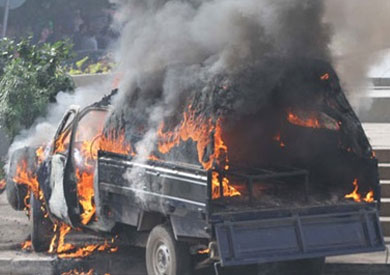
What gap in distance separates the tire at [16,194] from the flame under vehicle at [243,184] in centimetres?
130

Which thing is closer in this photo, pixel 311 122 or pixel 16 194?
pixel 311 122

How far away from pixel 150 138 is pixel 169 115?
1.02 ft

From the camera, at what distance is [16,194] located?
10.9 metres

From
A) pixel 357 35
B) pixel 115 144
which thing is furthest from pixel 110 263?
pixel 357 35

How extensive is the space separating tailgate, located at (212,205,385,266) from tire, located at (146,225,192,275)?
764 millimetres

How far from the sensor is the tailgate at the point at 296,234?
24.7 feet

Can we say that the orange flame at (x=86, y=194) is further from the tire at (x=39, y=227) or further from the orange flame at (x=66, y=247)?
the tire at (x=39, y=227)

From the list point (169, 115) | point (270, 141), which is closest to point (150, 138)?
point (169, 115)

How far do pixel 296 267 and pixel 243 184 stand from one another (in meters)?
1.01

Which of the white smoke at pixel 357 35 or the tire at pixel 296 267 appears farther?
the white smoke at pixel 357 35

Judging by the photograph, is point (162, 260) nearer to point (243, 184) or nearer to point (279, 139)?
point (243, 184)

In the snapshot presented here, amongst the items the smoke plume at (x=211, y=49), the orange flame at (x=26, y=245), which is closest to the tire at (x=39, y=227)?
the orange flame at (x=26, y=245)

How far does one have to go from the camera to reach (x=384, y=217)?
1073cm

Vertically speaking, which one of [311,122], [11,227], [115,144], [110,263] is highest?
[115,144]
